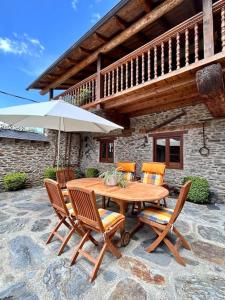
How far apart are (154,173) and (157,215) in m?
1.70

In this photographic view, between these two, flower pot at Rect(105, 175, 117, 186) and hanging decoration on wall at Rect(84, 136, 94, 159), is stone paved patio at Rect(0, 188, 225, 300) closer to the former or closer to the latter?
flower pot at Rect(105, 175, 117, 186)

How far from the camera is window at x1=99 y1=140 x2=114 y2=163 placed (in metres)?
7.30

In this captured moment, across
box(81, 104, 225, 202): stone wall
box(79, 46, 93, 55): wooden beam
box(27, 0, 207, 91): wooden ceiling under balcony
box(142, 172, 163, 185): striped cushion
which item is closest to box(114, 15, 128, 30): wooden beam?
box(27, 0, 207, 91): wooden ceiling under balcony

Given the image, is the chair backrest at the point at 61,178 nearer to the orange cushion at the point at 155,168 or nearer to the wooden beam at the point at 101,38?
the orange cushion at the point at 155,168

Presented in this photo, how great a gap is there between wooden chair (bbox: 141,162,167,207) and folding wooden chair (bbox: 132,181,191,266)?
1.33m

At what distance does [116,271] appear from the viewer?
1824mm

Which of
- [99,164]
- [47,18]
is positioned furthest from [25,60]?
[99,164]

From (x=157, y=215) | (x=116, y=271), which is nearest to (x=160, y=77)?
(x=157, y=215)

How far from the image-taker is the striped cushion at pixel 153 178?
12.3ft

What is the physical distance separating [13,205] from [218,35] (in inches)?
274

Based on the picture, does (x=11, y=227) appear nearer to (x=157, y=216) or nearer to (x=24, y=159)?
(x=157, y=216)

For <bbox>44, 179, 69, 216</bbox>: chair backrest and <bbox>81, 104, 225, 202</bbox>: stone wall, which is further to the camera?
<bbox>81, 104, 225, 202</bbox>: stone wall

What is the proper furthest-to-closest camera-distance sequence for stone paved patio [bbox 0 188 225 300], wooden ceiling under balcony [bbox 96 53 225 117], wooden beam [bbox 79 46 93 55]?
wooden beam [bbox 79 46 93 55] < wooden ceiling under balcony [bbox 96 53 225 117] < stone paved patio [bbox 0 188 225 300]

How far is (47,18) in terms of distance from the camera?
11.9 metres
